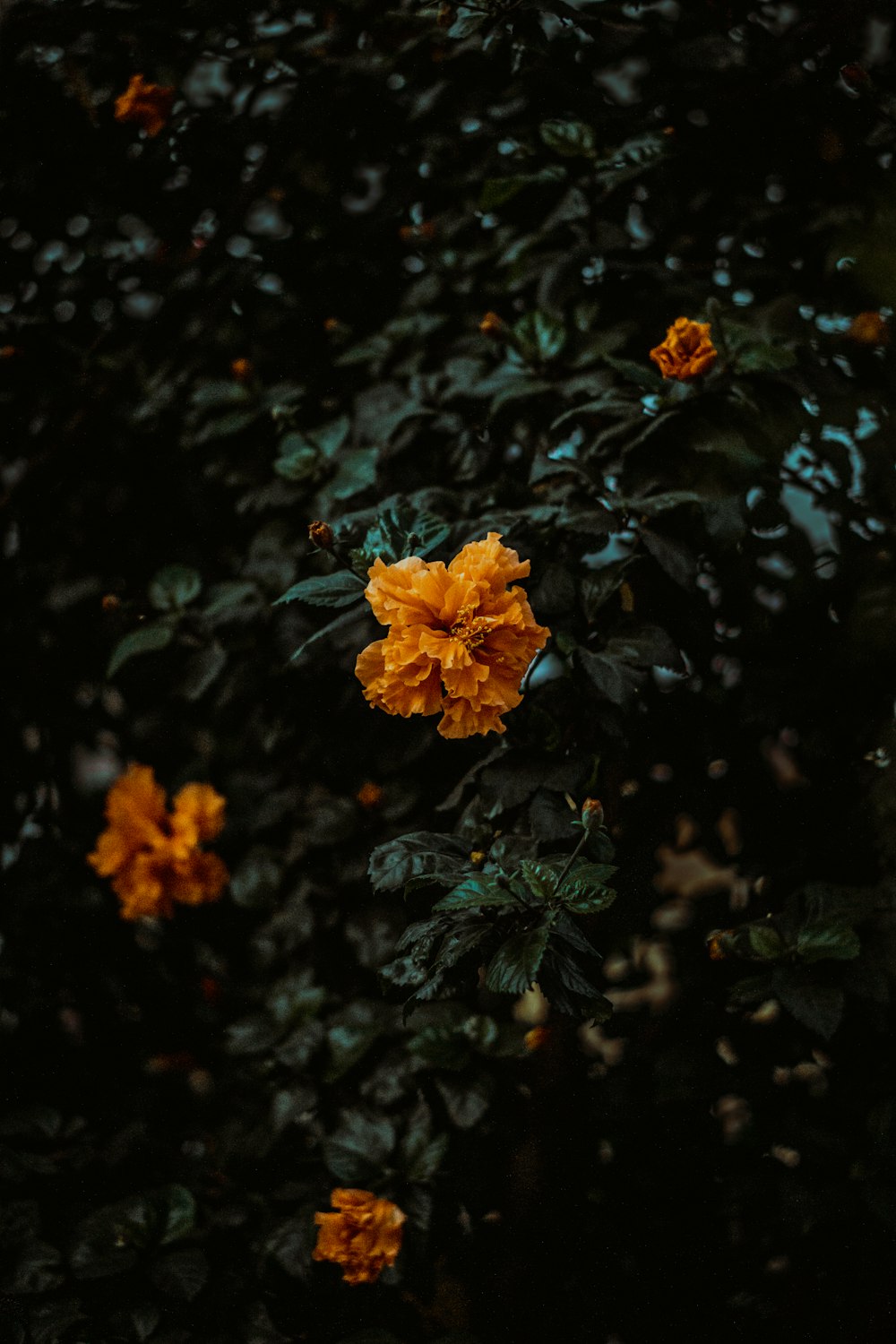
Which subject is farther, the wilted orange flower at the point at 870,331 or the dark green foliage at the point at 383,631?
the wilted orange flower at the point at 870,331

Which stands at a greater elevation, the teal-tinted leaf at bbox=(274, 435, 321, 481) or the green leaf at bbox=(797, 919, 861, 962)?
the teal-tinted leaf at bbox=(274, 435, 321, 481)

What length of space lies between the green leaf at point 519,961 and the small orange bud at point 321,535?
1.23 feet

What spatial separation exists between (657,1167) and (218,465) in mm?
1091

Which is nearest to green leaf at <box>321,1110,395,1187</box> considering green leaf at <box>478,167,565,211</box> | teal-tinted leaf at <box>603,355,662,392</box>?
teal-tinted leaf at <box>603,355,662,392</box>

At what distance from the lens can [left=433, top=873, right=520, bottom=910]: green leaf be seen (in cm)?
79

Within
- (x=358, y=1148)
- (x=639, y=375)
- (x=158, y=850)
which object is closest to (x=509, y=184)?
(x=639, y=375)

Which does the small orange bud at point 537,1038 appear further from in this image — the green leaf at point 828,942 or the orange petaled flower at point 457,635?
the orange petaled flower at point 457,635

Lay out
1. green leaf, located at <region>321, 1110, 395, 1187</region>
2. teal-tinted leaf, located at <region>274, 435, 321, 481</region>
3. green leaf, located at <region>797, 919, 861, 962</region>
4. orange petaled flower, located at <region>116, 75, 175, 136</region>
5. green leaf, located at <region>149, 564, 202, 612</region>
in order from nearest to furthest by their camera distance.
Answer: green leaf, located at <region>797, 919, 861, 962</region>
green leaf, located at <region>321, 1110, 395, 1187</region>
teal-tinted leaf, located at <region>274, 435, 321, 481</region>
green leaf, located at <region>149, 564, 202, 612</region>
orange petaled flower, located at <region>116, 75, 175, 136</region>

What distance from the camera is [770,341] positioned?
1175 millimetres

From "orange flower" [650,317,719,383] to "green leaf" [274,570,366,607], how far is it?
392mm

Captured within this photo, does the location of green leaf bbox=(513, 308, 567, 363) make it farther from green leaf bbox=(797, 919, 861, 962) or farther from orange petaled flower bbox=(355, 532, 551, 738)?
green leaf bbox=(797, 919, 861, 962)

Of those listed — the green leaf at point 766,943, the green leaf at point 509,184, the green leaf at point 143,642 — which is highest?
the green leaf at point 509,184

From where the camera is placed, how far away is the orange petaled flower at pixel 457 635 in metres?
0.85

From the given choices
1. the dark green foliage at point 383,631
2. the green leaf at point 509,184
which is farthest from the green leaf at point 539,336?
the green leaf at point 509,184
